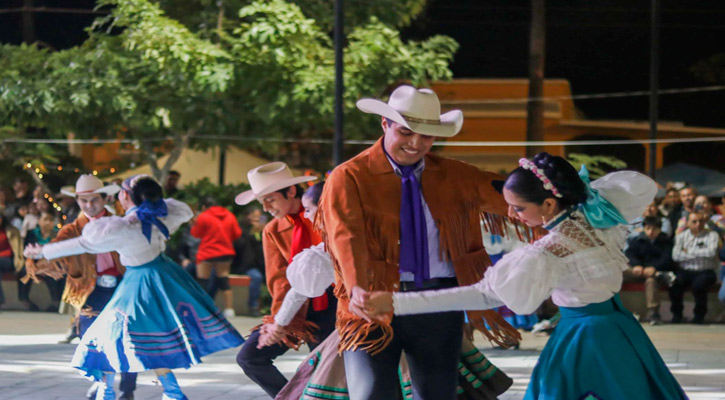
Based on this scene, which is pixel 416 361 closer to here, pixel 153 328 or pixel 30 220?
pixel 153 328

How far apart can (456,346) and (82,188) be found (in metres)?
4.75

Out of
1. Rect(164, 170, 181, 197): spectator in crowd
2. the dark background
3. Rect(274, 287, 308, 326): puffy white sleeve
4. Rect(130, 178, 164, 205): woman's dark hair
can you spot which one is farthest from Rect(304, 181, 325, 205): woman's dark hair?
the dark background

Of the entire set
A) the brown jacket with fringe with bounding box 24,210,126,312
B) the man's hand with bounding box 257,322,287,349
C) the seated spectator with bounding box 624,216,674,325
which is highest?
the man's hand with bounding box 257,322,287,349


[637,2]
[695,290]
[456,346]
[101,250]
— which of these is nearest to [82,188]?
[101,250]

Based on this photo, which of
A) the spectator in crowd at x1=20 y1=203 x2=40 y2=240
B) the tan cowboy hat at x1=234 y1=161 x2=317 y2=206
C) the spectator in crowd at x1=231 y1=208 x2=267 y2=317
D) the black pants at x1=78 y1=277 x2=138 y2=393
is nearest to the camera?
the tan cowboy hat at x1=234 y1=161 x2=317 y2=206

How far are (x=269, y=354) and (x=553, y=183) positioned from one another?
260cm

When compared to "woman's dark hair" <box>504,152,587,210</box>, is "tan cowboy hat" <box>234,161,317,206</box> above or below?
below

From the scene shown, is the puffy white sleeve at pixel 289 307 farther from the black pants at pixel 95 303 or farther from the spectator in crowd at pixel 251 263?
the spectator in crowd at pixel 251 263

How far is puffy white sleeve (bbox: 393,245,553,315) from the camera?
4.53 meters

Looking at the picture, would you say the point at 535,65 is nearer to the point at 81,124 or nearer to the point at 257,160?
the point at 257,160

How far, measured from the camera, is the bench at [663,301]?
47.9 feet

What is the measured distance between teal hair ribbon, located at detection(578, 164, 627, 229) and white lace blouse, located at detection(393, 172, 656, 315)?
28 millimetres

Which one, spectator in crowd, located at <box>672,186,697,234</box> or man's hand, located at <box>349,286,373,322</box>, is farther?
spectator in crowd, located at <box>672,186,697,234</box>

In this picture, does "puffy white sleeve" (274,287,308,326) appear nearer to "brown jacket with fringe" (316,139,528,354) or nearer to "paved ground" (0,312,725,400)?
"brown jacket with fringe" (316,139,528,354)
